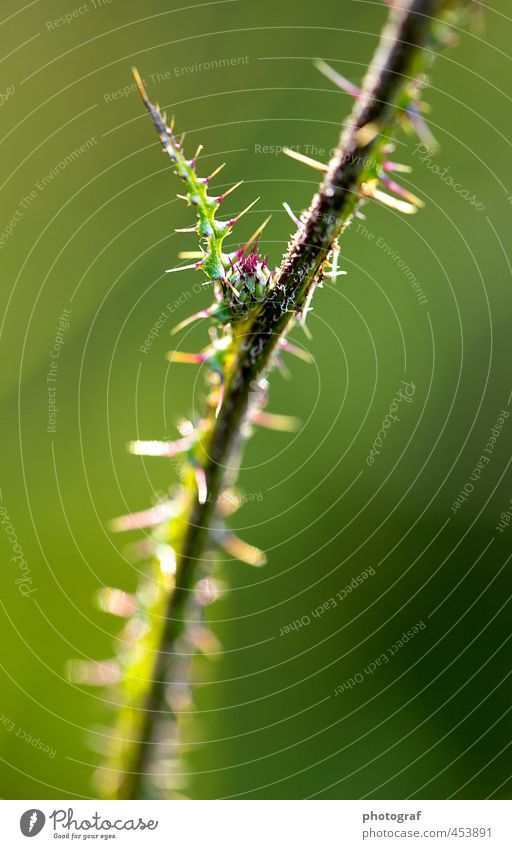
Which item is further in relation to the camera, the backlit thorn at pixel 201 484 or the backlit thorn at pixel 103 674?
the backlit thorn at pixel 103 674

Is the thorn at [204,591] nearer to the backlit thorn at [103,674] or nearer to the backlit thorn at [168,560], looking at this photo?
the backlit thorn at [168,560]

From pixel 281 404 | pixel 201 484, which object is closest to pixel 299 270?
pixel 201 484

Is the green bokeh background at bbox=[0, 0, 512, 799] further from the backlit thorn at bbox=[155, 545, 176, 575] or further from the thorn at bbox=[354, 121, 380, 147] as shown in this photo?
the thorn at bbox=[354, 121, 380, 147]

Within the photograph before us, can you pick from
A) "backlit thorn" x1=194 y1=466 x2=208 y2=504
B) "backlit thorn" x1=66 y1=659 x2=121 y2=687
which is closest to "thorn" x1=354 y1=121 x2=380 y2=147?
"backlit thorn" x1=194 y1=466 x2=208 y2=504

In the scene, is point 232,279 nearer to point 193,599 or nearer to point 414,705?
point 193,599

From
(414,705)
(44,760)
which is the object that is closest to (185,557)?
(44,760)

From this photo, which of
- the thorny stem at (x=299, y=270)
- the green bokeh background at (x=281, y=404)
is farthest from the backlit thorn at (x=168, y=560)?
the green bokeh background at (x=281, y=404)

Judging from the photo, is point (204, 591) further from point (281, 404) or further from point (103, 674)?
point (281, 404)

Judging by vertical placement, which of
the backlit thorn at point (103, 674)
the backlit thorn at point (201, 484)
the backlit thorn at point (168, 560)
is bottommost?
the backlit thorn at point (103, 674)
